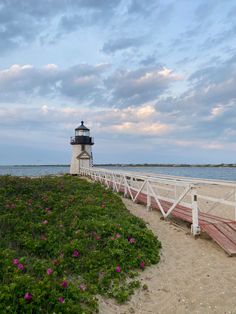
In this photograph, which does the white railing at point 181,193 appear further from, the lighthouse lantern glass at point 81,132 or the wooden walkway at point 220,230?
the lighthouse lantern glass at point 81,132

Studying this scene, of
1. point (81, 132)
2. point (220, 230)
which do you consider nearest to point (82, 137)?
point (81, 132)

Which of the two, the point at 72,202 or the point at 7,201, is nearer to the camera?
the point at 7,201

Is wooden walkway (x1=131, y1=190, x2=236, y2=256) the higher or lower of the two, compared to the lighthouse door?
lower

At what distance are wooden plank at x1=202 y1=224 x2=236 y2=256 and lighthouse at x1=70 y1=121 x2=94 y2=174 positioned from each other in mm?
29358

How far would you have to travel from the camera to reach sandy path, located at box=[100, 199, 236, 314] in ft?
15.3

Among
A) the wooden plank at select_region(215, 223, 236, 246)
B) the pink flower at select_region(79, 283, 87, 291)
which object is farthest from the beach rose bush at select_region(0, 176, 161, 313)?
the wooden plank at select_region(215, 223, 236, 246)

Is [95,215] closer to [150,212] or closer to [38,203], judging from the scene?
[38,203]

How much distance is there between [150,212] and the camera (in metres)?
11.5

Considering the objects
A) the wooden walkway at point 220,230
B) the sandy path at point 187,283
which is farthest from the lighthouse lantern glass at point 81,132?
the sandy path at point 187,283

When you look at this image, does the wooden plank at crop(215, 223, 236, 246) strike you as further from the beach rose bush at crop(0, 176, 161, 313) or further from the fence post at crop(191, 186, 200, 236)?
the beach rose bush at crop(0, 176, 161, 313)

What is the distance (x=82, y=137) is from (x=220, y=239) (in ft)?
99.0

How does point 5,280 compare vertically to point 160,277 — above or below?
above

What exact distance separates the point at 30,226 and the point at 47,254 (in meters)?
1.41

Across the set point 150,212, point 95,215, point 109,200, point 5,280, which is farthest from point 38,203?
point 5,280
